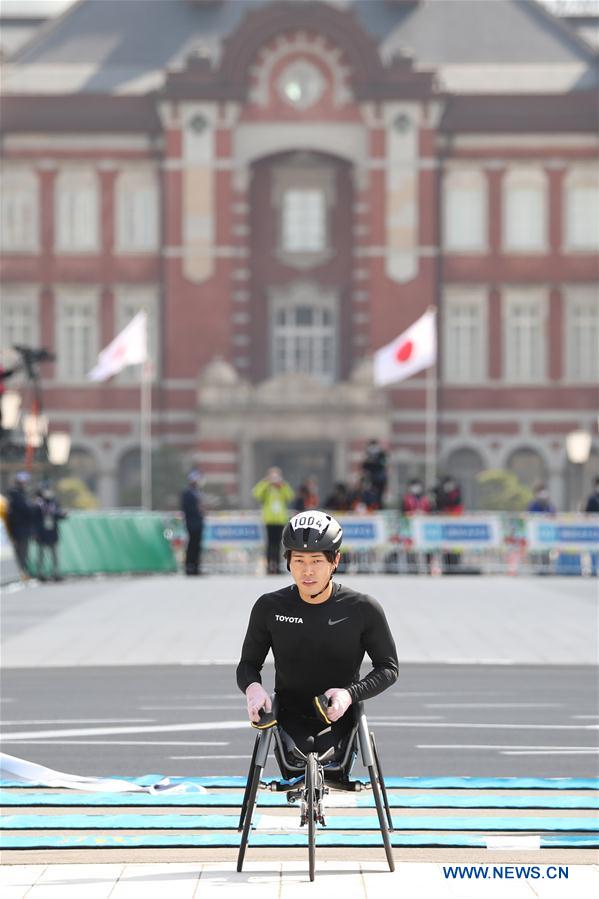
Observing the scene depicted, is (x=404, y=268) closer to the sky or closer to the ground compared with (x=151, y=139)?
closer to the ground

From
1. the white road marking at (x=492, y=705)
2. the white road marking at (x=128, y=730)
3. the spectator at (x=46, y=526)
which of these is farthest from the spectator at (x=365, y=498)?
the white road marking at (x=128, y=730)

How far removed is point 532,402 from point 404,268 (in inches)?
222

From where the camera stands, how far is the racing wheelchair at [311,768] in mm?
7355

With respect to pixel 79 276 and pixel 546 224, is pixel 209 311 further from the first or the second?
pixel 546 224

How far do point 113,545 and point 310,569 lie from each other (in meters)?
26.5

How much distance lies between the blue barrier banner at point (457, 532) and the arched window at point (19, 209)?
2833cm

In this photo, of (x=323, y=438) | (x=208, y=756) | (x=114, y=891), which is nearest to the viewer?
(x=114, y=891)

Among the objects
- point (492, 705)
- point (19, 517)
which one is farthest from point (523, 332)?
point (492, 705)

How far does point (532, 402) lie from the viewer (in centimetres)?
5878

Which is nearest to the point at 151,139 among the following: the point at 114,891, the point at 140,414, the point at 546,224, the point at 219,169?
the point at 219,169

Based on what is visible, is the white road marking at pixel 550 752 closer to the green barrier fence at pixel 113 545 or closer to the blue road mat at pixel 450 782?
the blue road mat at pixel 450 782

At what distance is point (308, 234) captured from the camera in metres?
59.9

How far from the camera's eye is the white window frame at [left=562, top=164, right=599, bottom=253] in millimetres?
59125

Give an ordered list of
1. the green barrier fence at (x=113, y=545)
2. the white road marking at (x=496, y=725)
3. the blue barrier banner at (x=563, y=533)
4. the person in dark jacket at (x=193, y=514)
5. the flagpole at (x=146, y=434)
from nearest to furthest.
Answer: the white road marking at (x=496, y=725) < the person in dark jacket at (x=193, y=514) < the green barrier fence at (x=113, y=545) < the blue barrier banner at (x=563, y=533) < the flagpole at (x=146, y=434)
